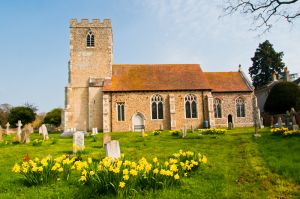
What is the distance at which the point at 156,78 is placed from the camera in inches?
1241

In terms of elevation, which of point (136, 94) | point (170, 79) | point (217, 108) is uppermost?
point (170, 79)

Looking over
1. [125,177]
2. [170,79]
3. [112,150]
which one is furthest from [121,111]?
[125,177]

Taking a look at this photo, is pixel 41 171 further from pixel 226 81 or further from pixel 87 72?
pixel 226 81

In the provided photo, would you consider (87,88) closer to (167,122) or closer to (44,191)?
(167,122)

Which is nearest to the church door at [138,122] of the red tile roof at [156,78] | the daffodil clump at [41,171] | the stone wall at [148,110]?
the stone wall at [148,110]

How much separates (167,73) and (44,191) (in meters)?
27.0

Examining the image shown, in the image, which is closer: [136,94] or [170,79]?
[136,94]


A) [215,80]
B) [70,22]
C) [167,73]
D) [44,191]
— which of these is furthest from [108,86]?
[44,191]

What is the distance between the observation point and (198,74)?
3272cm

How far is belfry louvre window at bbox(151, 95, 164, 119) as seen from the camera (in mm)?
30109

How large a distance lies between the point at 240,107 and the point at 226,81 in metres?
3.55

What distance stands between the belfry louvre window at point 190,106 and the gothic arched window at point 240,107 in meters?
5.12

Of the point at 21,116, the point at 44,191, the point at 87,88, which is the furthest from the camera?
the point at 21,116

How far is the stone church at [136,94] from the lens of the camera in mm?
29672
